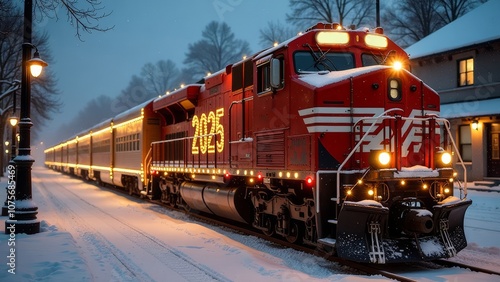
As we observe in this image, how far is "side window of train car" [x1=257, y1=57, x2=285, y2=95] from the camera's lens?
31.3 ft

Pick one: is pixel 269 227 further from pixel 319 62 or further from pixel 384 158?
pixel 384 158

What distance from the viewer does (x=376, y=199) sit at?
319 inches

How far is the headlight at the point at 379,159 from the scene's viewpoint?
8.02 meters

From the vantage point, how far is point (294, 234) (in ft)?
33.7

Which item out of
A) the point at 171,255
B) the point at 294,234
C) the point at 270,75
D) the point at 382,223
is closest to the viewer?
the point at 382,223

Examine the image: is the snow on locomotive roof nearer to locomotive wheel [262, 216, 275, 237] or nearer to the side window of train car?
the side window of train car

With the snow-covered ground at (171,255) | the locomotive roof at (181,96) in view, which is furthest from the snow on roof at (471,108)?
the locomotive roof at (181,96)

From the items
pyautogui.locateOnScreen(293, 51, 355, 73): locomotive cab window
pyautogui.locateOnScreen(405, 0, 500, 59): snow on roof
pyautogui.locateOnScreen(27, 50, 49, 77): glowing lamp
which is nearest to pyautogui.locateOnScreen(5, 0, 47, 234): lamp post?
pyautogui.locateOnScreen(27, 50, 49, 77): glowing lamp

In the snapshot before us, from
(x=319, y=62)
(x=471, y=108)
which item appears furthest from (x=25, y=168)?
(x=471, y=108)

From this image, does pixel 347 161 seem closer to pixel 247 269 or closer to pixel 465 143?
pixel 247 269

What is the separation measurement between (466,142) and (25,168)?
20.5 metres

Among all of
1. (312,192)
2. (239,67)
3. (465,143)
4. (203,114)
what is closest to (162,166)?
(203,114)

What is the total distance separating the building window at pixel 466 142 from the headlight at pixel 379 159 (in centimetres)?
1859

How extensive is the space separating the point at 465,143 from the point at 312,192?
1845 cm
